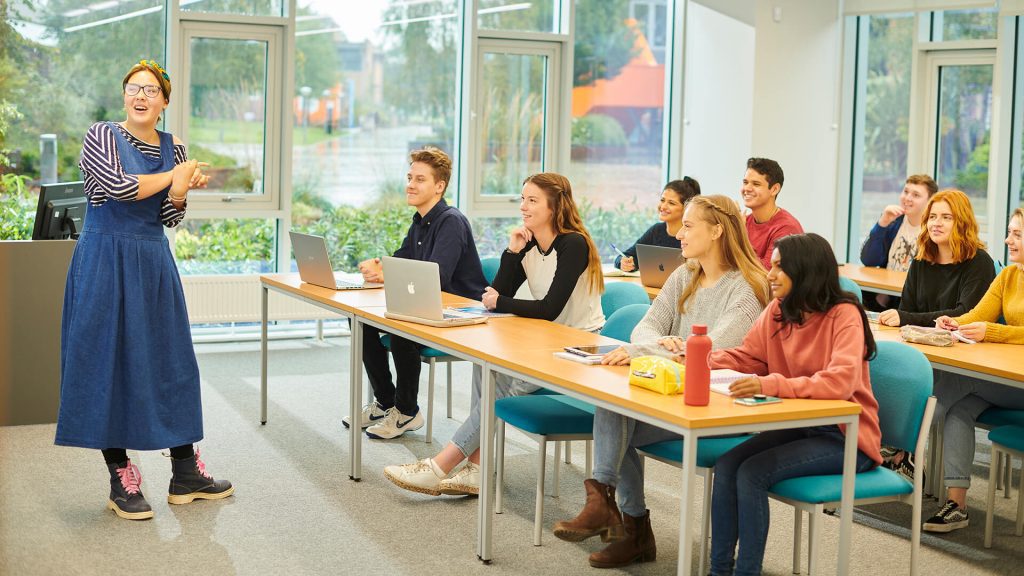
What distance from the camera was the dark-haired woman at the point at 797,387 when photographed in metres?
3.13

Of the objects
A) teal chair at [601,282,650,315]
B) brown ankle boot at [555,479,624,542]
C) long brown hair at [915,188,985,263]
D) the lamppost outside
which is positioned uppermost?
the lamppost outside

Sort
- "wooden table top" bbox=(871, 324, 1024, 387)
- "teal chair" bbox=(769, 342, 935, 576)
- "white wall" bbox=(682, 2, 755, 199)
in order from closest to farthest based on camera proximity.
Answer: "teal chair" bbox=(769, 342, 935, 576) → "wooden table top" bbox=(871, 324, 1024, 387) → "white wall" bbox=(682, 2, 755, 199)

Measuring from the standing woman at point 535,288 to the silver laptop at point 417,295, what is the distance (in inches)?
9.3

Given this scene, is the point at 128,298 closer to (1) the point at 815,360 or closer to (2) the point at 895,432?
(1) the point at 815,360

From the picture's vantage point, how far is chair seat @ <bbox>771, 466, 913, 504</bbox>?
3107mm

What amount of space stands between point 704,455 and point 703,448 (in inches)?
1.5

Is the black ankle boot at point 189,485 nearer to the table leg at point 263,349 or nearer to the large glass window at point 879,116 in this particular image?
the table leg at point 263,349

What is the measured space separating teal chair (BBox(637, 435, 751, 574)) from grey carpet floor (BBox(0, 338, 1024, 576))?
23 cm

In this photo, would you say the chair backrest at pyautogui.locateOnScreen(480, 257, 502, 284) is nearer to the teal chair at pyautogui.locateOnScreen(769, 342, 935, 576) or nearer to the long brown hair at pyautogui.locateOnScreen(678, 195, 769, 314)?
the long brown hair at pyautogui.locateOnScreen(678, 195, 769, 314)

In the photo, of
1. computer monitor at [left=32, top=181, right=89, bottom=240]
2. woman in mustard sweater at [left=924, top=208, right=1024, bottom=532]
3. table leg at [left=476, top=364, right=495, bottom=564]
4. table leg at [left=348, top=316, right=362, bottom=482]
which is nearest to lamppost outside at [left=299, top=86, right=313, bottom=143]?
computer monitor at [left=32, top=181, right=89, bottom=240]

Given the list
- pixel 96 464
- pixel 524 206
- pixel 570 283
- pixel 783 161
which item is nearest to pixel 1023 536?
pixel 570 283

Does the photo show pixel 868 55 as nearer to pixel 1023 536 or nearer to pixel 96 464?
pixel 1023 536

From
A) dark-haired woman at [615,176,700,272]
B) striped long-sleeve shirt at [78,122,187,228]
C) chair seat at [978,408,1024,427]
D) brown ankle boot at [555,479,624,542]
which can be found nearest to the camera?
brown ankle boot at [555,479,624,542]

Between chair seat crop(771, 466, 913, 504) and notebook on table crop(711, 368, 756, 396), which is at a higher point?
notebook on table crop(711, 368, 756, 396)
